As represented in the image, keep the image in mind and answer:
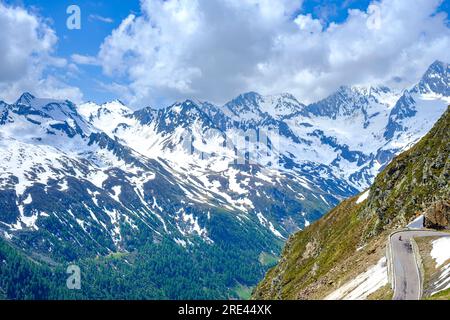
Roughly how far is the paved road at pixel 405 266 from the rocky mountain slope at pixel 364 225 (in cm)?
321

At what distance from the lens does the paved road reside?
179ft

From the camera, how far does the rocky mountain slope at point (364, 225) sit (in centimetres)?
9168

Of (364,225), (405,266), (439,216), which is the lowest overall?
(405,266)

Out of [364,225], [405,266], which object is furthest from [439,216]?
[364,225]

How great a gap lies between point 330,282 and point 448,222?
21.2 m

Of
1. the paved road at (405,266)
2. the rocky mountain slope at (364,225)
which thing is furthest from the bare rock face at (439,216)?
the paved road at (405,266)

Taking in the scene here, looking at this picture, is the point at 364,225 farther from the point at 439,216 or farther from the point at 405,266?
the point at 405,266

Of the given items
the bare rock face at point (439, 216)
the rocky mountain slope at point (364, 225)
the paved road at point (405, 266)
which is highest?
the rocky mountain slope at point (364, 225)

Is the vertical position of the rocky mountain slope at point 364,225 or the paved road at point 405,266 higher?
the rocky mountain slope at point 364,225

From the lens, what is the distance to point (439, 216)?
276 ft

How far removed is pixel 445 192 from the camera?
103 metres

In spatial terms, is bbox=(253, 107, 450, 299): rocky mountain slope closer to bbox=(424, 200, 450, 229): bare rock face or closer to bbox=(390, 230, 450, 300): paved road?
bbox=(424, 200, 450, 229): bare rock face

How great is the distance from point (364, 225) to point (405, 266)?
55438 mm

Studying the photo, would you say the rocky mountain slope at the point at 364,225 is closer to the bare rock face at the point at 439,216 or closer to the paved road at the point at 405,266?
the bare rock face at the point at 439,216
